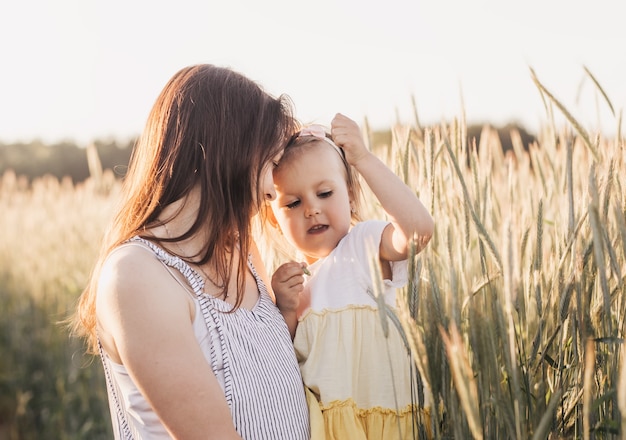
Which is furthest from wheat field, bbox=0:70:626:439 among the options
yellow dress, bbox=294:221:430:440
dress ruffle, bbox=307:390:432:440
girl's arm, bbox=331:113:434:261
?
dress ruffle, bbox=307:390:432:440

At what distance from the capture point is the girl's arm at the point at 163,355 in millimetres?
1381

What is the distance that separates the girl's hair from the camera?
162 centimetres

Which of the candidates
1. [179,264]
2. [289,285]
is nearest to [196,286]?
[179,264]

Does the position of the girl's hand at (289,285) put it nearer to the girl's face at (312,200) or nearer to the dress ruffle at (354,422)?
the girl's face at (312,200)

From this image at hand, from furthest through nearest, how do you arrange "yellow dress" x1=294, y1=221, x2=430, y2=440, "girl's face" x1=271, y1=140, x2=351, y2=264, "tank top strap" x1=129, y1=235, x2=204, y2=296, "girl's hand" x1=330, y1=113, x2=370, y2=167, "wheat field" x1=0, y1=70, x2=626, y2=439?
1. "girl's face" x1=271, y1=140, x2=351, y2=264
2. "girl's hand" x1=330, y1=113, x2=370, y2=167
3. "yellow dress" x1=294, y1=221, x2=430, y2=440
4. "tank top strap" x1=129, y1=235, x2=204, y2=296
5. "wheat field" x1=0, y1=70, x2=626, y2=439

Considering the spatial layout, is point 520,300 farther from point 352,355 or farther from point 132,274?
point 132,274

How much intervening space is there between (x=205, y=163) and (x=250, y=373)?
0.46m

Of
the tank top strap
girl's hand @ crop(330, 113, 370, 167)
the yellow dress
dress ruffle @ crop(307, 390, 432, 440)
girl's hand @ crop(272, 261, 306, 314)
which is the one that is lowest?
dress ruffle @ crop(307, 390, 432, 440)

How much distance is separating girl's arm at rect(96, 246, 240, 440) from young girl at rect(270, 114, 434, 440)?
319 mm

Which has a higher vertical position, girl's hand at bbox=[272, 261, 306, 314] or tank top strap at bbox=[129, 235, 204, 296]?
tank top strap at bbox=[129, 235, 204, 296]

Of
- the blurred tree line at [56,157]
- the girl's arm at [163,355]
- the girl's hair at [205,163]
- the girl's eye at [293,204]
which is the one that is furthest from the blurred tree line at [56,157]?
the girl's arm at [163,355]

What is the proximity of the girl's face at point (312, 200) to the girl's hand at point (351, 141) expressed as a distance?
0.56 feet

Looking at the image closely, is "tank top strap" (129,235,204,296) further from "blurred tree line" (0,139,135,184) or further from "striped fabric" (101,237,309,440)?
"blurred tree line" (0,139,135,184)

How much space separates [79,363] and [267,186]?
3.00m
